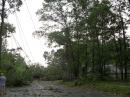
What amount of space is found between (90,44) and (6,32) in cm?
1701

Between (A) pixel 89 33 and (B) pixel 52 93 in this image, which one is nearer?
(B) pixel 52 93

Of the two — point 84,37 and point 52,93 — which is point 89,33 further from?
point 52,93

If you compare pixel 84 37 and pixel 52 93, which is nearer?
pixel 52 93

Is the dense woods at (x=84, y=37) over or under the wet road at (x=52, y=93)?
over

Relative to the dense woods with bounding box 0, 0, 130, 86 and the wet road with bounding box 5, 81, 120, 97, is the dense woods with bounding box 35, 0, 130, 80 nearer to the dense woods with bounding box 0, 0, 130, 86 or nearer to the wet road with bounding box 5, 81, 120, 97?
the dense woods with bounding box 0, 0, 130, 86

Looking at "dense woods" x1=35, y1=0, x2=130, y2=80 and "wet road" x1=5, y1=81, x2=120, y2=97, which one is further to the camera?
"dense woods" x1=35, y1=0, x2=130, y2=80

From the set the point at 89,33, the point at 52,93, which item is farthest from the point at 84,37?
the point at 52,93

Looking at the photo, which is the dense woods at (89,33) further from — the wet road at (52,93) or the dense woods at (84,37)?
the wet road at (52,93)

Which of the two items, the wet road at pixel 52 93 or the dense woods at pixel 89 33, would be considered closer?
the wet road at pixel 52 93

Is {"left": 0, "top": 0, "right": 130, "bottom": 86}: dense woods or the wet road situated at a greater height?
{"left": 0, "top": 0, "right": 130, "bottom": 86}: dense woods

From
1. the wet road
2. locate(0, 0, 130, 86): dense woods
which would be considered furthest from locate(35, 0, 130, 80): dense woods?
the wet road

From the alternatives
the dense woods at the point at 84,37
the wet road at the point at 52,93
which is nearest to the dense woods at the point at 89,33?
the dense woods at the point at 84,37

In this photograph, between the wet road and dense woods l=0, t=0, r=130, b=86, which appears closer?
the wet road

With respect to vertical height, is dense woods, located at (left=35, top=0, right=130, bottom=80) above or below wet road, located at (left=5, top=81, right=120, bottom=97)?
above
